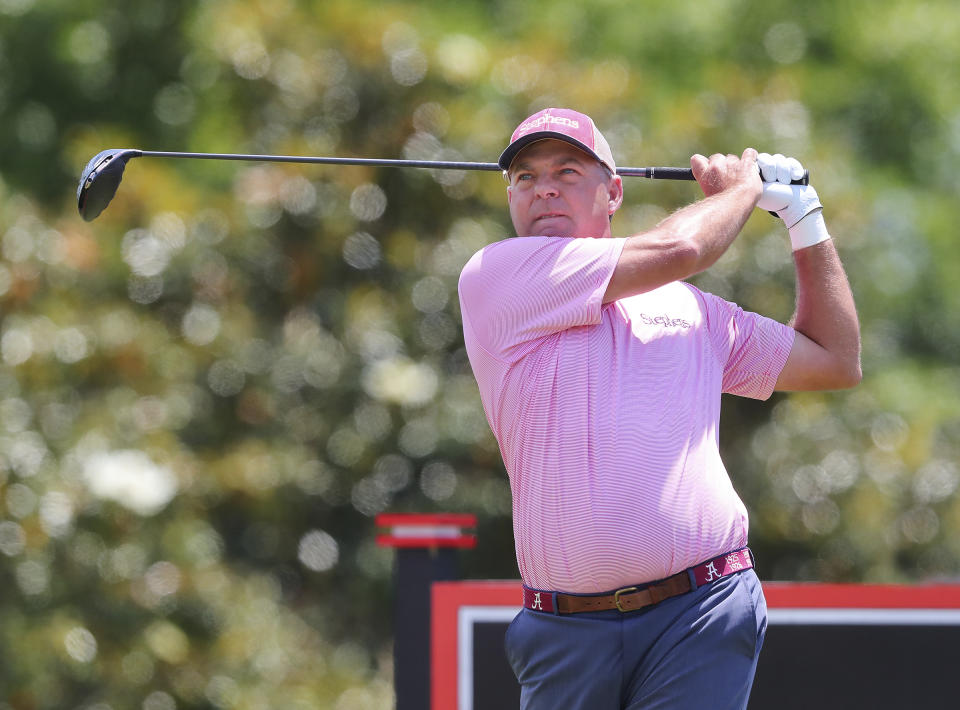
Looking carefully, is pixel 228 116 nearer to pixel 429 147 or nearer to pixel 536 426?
pixel 429 147

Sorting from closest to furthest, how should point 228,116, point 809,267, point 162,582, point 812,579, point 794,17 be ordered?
point 809,267, point 162,582, point 812,579, point 228,116, point 794,17

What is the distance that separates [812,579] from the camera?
24.0 feet

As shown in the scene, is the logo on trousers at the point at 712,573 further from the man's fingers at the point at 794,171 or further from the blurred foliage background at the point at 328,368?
the blurred foliage background at the point at 328,368

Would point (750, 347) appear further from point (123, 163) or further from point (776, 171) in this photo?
point (123, 163)

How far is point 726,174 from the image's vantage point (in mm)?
2855

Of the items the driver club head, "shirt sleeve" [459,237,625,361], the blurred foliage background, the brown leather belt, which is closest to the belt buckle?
the brown leather belt

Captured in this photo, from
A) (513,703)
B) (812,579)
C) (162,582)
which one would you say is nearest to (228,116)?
(162,582)

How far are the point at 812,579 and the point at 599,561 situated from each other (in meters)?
5.19

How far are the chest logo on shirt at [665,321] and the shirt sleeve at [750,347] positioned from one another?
152 millimetres

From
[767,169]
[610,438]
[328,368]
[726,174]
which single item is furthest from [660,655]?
[328,368]

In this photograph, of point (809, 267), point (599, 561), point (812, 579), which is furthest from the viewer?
point (812, 579)

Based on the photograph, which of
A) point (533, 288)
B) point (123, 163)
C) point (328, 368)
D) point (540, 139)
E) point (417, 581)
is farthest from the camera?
point (328, 368)

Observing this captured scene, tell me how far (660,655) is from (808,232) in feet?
3.40

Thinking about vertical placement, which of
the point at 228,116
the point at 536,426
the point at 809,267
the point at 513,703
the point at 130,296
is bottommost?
the point at 513,703
